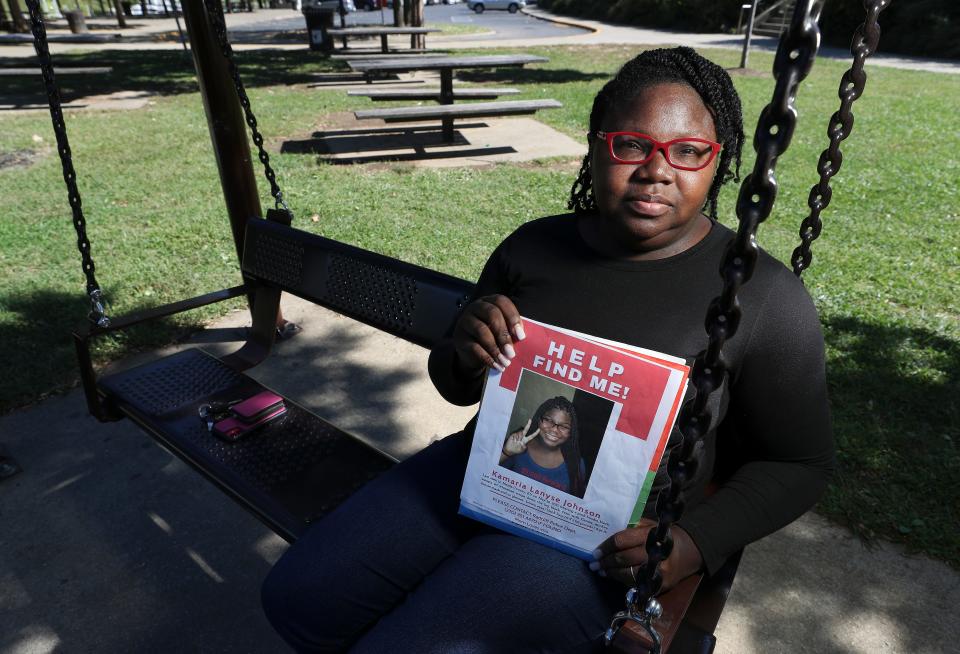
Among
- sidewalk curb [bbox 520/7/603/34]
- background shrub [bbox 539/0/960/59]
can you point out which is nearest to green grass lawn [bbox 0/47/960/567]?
background shrub [bbox 539/0/960/59]

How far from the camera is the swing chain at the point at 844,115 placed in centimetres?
142

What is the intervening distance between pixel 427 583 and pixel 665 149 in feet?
3.63

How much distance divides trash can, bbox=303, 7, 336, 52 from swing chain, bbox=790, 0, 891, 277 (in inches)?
665

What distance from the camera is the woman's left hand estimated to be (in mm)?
1304

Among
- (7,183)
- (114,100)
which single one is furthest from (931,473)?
(114,100)

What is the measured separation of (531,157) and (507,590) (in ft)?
22.1

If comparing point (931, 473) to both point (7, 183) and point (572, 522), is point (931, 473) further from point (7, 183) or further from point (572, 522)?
point (7, 183)

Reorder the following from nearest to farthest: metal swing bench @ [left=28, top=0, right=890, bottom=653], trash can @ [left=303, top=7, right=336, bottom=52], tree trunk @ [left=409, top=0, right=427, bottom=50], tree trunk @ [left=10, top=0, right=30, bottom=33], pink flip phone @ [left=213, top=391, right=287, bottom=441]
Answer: metal swing bench @ [left=28, top=0, right=890, bottom=653], pink flip phone @ [left=213, top=391, right=287, bottom=441], tree trunk @ [left=409, top=0, right=427, bottom=50], trash can @ [left=303, top=7, right=336, bottom=52], tree trunk @ [left=10, top=0, right=30, bottom=33]

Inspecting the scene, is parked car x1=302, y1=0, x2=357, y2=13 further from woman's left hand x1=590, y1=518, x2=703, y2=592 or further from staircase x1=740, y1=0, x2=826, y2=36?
woman's left hand x1=590, y1=518, x2=703, y2=592

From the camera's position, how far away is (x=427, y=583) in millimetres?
1530

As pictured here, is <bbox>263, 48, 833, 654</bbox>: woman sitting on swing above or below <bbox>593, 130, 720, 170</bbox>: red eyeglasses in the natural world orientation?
below

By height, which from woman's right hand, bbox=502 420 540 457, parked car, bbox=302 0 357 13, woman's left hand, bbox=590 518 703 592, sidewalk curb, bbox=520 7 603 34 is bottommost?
woman's left hand, bbox=590 518 703 592

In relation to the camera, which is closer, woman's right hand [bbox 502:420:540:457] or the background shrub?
woman's right hand [bbox 502:420:540:457]

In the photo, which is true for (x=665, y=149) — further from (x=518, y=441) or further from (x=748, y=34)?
(x=748, y=34)
